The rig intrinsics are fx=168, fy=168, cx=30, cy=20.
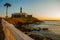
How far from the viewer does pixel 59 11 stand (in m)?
17.9

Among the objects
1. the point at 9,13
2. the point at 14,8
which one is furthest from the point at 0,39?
the point at 9,13

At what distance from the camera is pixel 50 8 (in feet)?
66.8

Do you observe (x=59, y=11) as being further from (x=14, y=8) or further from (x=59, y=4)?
(x=14, y=8)

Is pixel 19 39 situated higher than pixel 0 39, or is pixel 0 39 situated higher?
pixel 19 39

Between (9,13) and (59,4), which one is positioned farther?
(59,4)

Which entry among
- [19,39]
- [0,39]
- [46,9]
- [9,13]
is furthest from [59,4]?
[19,39]

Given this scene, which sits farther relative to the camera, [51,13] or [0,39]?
[51,13]

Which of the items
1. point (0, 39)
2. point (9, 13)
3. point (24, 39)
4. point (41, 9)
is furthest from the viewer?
point (41, 9)

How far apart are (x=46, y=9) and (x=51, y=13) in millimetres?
821

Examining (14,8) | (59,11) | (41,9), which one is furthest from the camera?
(41,9)

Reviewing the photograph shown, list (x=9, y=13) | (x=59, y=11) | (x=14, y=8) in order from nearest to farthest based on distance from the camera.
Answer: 1. (x=14, y=8)
2. (x=9, y=13)
3. (x=59, y=11)

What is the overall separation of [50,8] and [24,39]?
19597 millimetres

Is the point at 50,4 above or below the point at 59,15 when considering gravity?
above

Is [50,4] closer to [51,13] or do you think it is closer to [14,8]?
[51,13]
